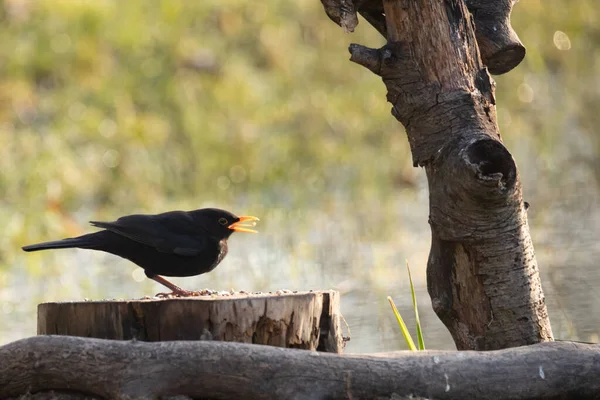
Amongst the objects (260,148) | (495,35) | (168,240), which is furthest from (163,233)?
(260,148)

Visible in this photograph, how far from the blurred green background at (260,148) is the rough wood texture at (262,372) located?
9.46 ft

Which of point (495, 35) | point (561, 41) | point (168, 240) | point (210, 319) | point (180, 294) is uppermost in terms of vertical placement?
point (561, 41)

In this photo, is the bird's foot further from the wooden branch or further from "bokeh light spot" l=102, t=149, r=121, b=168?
"bokeh light spot" l=102, t=149, r=121, b=168

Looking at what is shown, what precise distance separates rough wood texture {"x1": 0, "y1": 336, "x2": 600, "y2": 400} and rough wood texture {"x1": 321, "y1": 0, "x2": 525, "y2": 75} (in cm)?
137

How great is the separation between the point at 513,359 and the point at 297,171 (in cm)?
700

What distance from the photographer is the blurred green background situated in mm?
8258

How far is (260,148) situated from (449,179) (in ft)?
22.6

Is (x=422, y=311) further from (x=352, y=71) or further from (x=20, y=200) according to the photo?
(x=352, y=71)

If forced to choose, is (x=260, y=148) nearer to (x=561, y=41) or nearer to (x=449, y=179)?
(x=561, y=41)

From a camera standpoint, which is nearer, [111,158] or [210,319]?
[210,319]

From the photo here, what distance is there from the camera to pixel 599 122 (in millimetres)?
10711

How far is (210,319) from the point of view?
383 cm

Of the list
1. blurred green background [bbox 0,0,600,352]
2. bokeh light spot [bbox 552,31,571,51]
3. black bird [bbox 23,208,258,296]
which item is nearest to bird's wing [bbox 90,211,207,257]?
black bird [bbox 23,208,258,296]

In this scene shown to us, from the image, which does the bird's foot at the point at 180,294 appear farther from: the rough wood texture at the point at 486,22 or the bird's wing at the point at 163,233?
the rough wood texture at the point at 486,22
